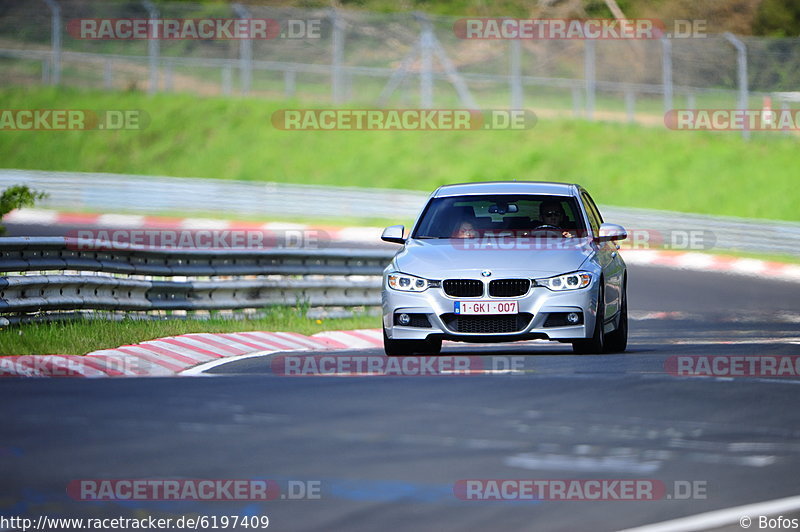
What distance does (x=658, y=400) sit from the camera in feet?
34.7

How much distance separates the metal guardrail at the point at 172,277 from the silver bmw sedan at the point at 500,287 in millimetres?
3286

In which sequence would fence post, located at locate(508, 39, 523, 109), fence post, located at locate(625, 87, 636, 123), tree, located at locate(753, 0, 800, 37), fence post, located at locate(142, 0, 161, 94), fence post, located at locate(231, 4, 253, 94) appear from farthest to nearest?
tree, located at locate(753, 0, 800, 37)
fence post, located at locate(231, 4, 253, 94)
fence post, located at locate(625, 87, 636, 123)
fence post, located at locate(508, 39, 523, 109)
fence post, located at locate(142, 0, 161, 94)

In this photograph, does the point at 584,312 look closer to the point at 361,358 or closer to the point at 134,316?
the point at 361,358

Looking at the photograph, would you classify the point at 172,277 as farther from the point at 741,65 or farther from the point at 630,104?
the point at 630,104

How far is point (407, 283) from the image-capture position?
13086 mm

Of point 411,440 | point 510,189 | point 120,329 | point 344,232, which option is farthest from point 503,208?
point 344,232

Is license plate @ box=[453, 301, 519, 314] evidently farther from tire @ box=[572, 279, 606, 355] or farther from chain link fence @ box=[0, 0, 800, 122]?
chain link fence @ box=[0, 0, 800, 122]

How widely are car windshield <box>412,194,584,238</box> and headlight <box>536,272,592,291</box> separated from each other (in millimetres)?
960

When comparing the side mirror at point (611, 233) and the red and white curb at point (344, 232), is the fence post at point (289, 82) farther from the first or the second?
the side mirror at point (611, 233)


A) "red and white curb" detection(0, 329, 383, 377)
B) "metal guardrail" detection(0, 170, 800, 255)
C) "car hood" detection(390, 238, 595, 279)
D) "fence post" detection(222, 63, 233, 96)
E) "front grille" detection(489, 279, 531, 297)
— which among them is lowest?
"red and white curb" detection(0, 329, 383, 377)

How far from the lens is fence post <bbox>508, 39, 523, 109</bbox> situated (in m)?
40.2

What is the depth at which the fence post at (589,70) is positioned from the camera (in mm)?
39375

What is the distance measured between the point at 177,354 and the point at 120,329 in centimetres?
128

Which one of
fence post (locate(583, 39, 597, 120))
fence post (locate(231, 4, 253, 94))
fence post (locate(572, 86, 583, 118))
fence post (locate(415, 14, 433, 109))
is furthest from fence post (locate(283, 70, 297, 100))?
fence post (locate(583, 39, 597, 120))
